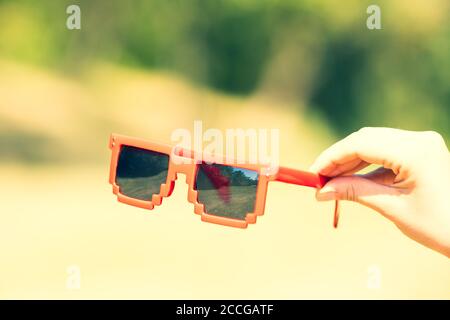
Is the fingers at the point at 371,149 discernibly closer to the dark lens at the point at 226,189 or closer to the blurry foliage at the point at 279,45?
the dark lens at the point at 226,189

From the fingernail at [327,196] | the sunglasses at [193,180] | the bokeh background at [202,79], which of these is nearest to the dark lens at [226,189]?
the sunglasses at [193,180]

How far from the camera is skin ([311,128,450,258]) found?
77 centimetres

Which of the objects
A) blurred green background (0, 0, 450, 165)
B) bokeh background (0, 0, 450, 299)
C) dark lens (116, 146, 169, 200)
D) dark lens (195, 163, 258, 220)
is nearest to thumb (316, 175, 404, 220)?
dark lens (195, 163, 258, 220)

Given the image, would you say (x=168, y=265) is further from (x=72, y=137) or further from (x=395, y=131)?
(x=395, y=131)

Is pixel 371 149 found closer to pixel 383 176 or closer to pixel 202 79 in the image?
pixel 383 176

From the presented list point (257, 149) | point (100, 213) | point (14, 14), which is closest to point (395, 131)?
point (100, 213)

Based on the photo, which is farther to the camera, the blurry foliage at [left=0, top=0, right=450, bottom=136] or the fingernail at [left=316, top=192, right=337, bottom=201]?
the blurry foliage at [left=0, top=0, right=450, bottom=136]

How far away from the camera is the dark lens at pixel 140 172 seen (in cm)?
98

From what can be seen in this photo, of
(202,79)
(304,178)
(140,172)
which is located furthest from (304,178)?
(202,79)

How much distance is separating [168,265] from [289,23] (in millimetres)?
1447

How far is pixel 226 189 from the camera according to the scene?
3.18ft

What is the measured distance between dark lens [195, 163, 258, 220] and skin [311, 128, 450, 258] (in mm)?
164

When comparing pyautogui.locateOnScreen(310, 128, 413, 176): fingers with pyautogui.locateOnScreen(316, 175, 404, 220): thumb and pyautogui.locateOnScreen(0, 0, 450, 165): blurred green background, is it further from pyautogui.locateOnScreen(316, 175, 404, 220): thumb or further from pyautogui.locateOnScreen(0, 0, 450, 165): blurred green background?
pyautogui.locateOnScreen(0, 0, 450, 165): blurred green background

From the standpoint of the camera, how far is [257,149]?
255cm
